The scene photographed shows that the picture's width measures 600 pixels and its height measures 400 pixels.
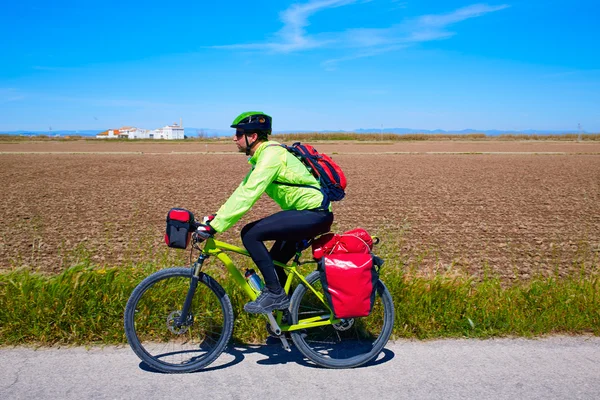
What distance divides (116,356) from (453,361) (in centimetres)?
255

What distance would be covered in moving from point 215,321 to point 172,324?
34cm

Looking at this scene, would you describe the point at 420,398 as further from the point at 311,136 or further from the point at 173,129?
the point at 173,129

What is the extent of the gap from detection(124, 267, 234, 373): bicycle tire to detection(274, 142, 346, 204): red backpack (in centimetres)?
111

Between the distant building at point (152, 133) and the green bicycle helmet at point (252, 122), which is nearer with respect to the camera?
the green bicycle helmet at point (252, 122)

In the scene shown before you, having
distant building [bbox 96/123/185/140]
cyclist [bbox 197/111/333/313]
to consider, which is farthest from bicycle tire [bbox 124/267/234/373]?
distant building [bbox 96/123/185/140]

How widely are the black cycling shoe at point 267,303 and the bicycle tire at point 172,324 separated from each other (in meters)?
0.18

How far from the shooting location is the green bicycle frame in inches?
149

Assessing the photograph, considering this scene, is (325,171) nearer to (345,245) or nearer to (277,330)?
(345,245)

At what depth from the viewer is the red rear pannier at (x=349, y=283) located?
3.66 m

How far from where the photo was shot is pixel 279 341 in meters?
4.21

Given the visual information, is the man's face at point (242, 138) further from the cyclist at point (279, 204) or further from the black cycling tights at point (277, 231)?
the black cycling tights at point (277, 231)

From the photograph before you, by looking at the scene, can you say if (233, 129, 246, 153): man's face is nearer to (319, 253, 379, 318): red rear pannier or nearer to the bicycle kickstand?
(319, 253, 379, 318): red rear pannier

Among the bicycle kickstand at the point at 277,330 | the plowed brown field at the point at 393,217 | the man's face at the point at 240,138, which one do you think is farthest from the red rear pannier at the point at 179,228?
the plowed brown field at the point at 393,217

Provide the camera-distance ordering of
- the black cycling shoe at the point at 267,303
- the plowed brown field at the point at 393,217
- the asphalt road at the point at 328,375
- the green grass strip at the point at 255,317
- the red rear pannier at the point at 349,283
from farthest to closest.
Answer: the plowed brown field at the point at 393,217 < the green grass strip at the point at 255,317 < the black cycling shoe at the point at 267,303 < the red rear pannier at the point at 349,283 < the asphalt road at the point at 328,375
